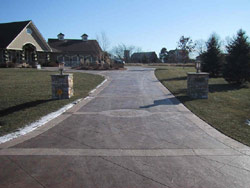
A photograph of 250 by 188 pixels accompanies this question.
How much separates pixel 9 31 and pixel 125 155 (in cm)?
3660

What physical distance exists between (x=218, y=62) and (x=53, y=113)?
1891cm

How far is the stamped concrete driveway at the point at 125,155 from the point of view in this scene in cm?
361

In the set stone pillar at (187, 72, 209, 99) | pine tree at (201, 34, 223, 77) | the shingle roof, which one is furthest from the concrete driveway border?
the shingle roof

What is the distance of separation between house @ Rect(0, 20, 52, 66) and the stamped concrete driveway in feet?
98.8

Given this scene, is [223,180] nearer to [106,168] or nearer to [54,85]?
[106,168]

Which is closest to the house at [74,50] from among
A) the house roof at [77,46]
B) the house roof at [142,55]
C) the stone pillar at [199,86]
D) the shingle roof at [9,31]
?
the house roof at [77,46]

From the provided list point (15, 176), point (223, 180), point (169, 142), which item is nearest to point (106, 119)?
point (169, 142)

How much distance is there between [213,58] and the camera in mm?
22516

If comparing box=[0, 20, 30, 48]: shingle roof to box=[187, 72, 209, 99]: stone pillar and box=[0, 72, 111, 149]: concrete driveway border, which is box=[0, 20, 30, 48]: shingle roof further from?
box=[187, 72, 209, 99]: stone pillar

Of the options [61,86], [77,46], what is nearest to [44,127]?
[61,86]

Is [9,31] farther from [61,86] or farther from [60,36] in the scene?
[61,86]

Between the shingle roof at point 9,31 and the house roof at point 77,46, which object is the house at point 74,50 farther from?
the shingle roof at point 9,31

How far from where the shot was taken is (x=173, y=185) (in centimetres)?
347

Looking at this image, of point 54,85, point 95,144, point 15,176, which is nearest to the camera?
point 15,176
